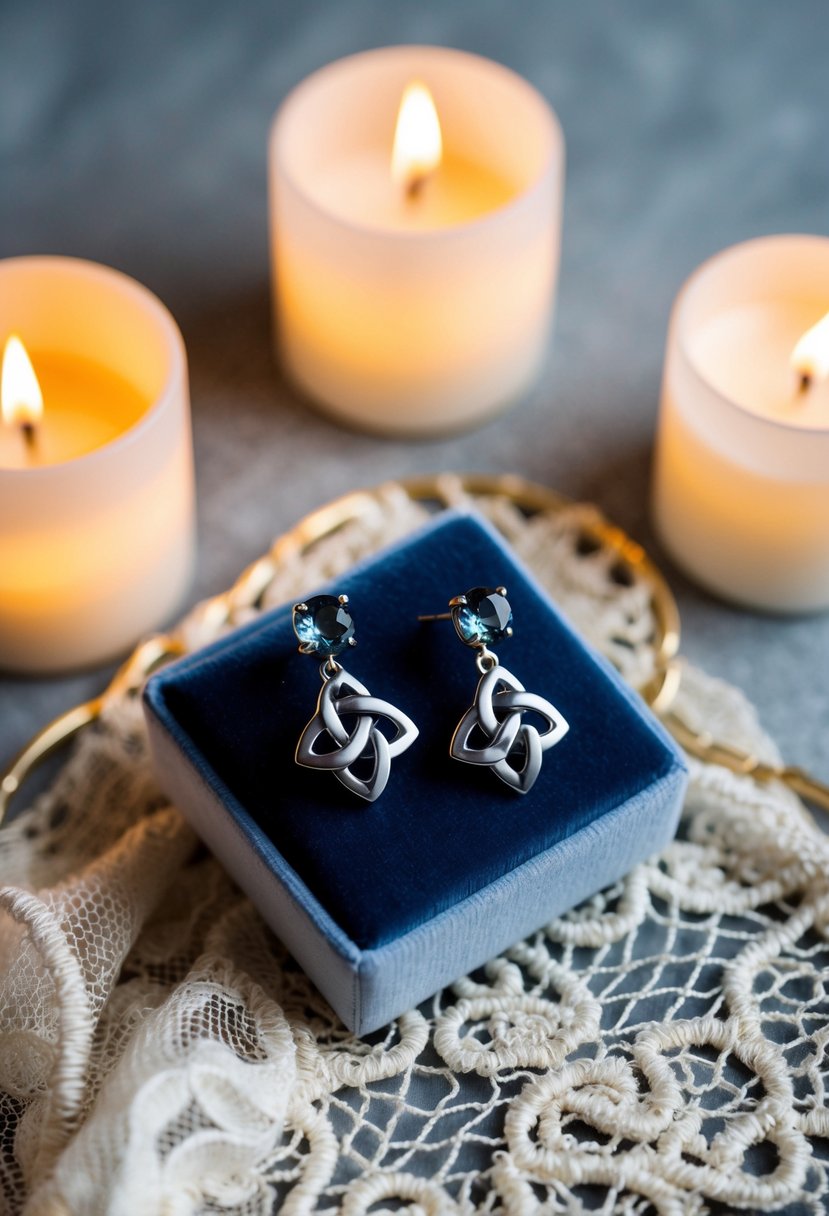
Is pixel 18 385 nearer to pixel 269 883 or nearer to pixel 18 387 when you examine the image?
pixel 18 387

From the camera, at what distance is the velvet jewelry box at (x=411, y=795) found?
811 millimetres

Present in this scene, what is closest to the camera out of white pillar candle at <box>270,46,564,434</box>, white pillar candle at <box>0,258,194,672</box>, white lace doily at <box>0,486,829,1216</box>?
white lace doily at <box>0,486,829,1216</box>

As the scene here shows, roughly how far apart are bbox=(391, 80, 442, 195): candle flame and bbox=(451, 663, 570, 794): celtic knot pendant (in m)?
0.48

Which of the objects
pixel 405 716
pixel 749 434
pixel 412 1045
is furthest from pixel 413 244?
pixel 412 1045

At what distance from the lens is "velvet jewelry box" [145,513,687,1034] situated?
81 cm

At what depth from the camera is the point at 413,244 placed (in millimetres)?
1038

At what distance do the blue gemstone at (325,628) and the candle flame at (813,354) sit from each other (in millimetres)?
391

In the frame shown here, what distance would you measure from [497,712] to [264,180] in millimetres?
649

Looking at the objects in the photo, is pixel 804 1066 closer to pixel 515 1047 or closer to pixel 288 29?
pixel 515 1047

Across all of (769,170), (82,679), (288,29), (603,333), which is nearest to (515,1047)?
(82,679)

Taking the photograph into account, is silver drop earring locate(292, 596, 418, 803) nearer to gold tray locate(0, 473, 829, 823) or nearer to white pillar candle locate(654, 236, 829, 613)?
gold tray locate(0, 473, 829, 823)

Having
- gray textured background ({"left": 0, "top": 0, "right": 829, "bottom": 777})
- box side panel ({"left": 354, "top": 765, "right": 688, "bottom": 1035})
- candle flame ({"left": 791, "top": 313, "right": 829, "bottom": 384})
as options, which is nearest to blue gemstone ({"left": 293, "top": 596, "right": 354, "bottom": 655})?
box side panel ({"left": 354, "top": 765, "right": 688, "bottom": 1035})

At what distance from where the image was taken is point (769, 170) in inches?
51.6

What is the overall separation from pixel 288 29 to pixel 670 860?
848 millimetres
